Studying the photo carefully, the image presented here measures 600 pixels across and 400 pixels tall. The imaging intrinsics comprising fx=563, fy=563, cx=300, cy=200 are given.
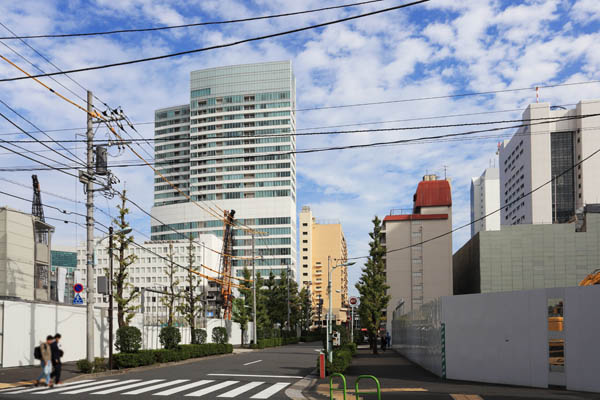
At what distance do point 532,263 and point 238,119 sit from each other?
4186 inches

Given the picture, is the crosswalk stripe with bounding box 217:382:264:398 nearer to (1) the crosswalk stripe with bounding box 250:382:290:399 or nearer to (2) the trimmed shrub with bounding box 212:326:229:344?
(1) the crosswalk stripe with bounding box 250:382:290:399

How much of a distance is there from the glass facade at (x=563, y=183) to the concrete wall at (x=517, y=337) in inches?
4576

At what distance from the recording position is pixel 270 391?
63.2ft

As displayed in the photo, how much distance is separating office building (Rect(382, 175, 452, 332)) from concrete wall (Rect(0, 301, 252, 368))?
201ft

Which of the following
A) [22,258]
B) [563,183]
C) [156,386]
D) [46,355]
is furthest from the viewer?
[563,183]

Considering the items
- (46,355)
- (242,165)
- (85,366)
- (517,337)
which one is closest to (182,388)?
(46,355)

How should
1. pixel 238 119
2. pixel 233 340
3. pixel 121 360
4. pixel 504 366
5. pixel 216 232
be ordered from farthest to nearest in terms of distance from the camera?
pixel 238 119 < pixel 216 232 < pixel 233 340 < pixel 121 360 < pixel 504 366

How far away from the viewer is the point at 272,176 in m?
160

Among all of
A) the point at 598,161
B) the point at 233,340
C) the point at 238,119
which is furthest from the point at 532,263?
the point at 238,119

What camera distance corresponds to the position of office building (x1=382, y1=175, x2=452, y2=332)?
88875mm

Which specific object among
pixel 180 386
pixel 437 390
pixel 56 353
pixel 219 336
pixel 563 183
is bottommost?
pixel 219 336

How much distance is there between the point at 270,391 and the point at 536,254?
219 ft

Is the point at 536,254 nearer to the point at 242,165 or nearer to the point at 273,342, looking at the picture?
the point at 273,342

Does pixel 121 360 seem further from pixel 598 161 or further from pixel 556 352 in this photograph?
pixel 598 161
